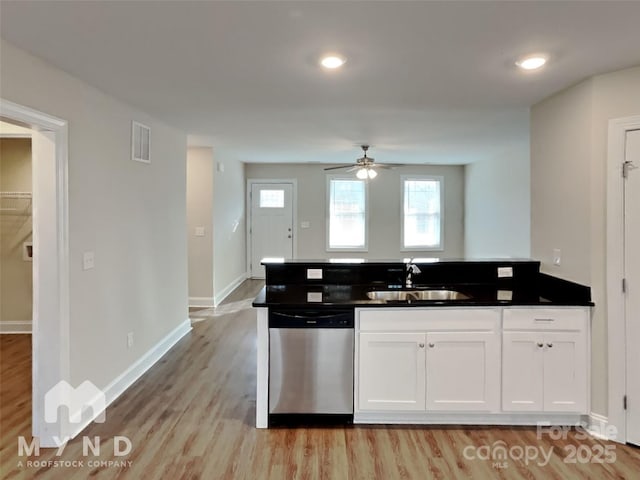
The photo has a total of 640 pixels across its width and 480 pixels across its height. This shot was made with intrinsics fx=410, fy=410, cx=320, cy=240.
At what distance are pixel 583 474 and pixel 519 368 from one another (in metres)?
0.65

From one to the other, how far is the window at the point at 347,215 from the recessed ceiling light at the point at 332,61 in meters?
5.87

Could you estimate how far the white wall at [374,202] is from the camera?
27.3 feet

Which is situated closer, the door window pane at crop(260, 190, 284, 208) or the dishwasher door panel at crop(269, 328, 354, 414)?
the dishwasher door panel at crop(269, 328, 354, 414)

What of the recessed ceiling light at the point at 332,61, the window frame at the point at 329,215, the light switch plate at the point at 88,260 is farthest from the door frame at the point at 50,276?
the window frame at the point at 329,215

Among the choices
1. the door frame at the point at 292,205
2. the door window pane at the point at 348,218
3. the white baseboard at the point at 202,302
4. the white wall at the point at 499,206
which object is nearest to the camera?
the white wall at the point at 499,206

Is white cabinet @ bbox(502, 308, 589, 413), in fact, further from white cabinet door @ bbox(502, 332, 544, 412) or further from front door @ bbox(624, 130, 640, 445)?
front door @ bbox(624, 130, 640, 445)

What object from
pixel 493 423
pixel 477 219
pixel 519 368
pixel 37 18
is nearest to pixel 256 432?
pixel 493 423

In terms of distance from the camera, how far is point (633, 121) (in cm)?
254

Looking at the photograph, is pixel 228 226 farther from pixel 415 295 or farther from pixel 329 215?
pixel 415 295

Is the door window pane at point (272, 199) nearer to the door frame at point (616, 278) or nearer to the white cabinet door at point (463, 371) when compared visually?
the white cabinet door at point (463, 371)

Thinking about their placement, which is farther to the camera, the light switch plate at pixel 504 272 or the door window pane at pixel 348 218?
the door window pane at pixel 348 218

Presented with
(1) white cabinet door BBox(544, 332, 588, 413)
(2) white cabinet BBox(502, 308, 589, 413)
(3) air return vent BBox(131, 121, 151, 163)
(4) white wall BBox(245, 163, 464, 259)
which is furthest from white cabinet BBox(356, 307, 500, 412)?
(4) white wall BBox(245, 163, 464, 259)

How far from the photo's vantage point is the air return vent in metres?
3.57

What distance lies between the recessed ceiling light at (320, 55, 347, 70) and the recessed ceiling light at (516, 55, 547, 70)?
1.05m
